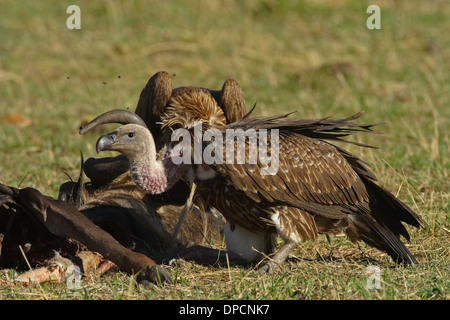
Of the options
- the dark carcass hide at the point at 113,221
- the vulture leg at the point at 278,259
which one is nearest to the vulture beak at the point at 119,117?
the dark carcass hide at the point at 113,221

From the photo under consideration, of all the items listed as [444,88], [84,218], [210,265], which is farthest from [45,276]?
[444,88]

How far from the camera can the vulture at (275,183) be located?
4426 mm

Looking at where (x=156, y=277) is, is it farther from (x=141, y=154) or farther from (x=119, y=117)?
(x=119, y=117)

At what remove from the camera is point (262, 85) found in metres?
9.40

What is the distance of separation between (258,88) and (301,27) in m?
2.52

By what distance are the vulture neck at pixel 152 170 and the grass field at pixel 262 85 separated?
487 millimetres

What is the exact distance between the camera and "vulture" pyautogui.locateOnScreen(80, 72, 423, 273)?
443cm
